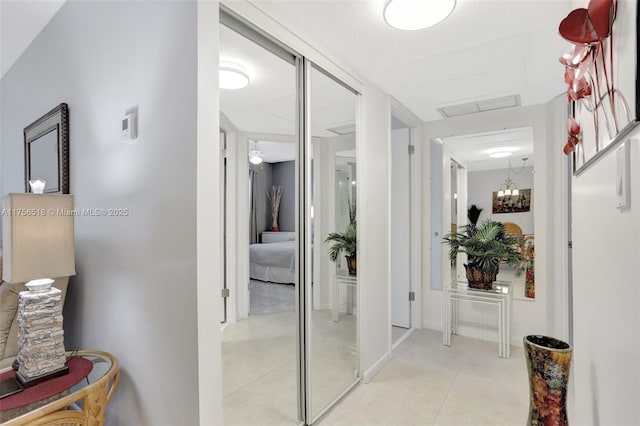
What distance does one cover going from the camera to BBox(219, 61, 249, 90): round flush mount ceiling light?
1616 millimetres

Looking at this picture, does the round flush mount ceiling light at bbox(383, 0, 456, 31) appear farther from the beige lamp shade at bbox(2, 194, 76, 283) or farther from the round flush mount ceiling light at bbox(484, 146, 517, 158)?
the round flush mount ceiling light at bbox(484, 146, 517, 158)

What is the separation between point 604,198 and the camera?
91 centimetres

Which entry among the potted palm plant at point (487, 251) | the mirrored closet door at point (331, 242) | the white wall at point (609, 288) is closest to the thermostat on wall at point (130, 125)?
the mirrored closet door at point (331, 242)

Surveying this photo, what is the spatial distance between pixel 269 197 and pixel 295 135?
0.42 m

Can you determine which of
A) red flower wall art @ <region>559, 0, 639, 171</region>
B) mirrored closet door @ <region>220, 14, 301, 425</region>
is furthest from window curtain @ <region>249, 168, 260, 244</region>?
red flower wall art @ <region>559, 0, 639, 171</region>

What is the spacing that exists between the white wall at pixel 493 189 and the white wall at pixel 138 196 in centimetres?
331

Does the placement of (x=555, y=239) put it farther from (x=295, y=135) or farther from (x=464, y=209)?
(x=295, y=135)

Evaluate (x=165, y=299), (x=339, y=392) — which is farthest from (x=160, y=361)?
(x=339, y=392)

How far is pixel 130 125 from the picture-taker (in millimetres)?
1486

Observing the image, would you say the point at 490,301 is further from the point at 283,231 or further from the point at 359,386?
the point at 283,231

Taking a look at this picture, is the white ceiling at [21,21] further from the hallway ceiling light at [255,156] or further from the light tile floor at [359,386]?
the light tile floor at [359,386]

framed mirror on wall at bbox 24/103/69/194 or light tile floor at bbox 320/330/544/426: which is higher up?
framed mirror on wall at bbox 24/103/69/194

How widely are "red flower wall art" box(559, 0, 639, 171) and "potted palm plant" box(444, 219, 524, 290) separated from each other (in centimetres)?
210

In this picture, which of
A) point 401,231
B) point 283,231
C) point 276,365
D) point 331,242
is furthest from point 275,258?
point 401,231
